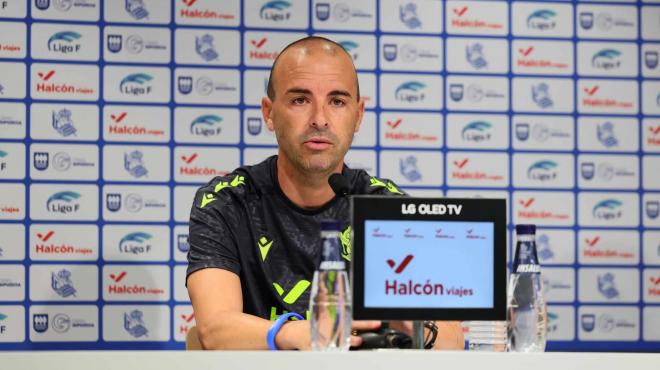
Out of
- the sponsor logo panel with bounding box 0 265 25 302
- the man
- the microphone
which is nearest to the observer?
the microphone

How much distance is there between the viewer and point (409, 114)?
362 cm

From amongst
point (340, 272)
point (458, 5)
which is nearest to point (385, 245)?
point (340, 272)

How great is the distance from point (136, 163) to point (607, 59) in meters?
1.98

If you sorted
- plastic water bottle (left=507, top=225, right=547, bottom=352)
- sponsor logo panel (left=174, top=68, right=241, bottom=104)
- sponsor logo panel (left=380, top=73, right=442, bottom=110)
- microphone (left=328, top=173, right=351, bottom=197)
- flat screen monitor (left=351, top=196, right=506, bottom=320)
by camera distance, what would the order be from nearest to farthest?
flat screen monitor (left=351, top=196, right=506, bottom=320)
plastic water bottle (left=507, top=225, right=547, bottom=352)
microphone (left=328, top=173, right=351, bottom=197)
sponsor logo panel (left=174, top=68, right=241, bottom=104)
sponsor logo panel (left=380, top=73, right=442, bottom=110)

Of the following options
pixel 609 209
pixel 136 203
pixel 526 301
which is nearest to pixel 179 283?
pixel 136 203

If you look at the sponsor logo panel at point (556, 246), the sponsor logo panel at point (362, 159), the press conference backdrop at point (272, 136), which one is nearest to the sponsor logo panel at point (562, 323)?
the press conference backdrop at point (272, 136)

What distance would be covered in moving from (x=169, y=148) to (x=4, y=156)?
2.06 ft

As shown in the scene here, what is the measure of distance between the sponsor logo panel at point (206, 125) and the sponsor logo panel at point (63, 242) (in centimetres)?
51

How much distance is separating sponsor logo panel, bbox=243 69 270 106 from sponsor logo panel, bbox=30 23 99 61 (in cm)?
59

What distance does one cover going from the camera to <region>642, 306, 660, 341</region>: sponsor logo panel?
12.1 feet

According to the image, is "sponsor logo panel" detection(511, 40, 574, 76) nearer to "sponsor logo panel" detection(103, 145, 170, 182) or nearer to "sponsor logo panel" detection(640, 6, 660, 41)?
"sponsor logo panel" detection(640, 6, 660, 41)

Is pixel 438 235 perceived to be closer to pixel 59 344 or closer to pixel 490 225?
pixel 490 225

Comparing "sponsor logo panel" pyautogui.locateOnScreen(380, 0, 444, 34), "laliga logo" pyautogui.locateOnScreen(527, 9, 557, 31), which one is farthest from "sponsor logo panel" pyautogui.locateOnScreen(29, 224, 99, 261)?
"laliga logo" pyautogui.locateOnScreen(527, 9, 557, 31)

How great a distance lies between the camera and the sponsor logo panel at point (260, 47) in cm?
355
